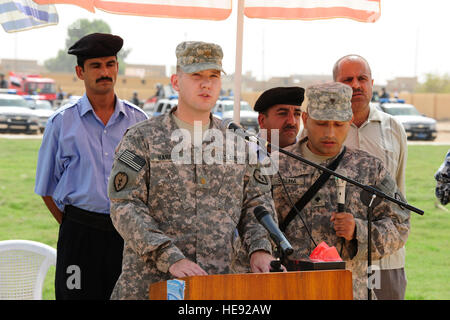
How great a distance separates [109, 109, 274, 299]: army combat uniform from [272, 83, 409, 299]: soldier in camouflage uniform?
42cm

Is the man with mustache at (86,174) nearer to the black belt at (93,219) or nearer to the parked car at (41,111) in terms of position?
the black belt at (93,219)

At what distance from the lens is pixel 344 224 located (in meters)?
2.98

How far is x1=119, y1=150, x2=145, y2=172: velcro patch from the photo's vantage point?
2.73 metres

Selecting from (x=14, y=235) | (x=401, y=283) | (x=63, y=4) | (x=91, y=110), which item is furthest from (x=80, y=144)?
(x=14, y=235)

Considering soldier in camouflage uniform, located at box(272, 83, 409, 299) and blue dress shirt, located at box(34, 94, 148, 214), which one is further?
blue dress shirt, located at box(34, 94, 148, 214)

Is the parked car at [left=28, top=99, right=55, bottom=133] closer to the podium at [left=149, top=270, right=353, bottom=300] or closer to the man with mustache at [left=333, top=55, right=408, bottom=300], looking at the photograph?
the man with mustache at [left=333, top=55, right=408, bottom=300]

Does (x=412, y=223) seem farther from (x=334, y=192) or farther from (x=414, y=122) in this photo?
(x=414, y=122)

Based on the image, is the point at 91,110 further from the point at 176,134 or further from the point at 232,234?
the point at 232,234

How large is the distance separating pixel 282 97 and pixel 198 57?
4.68 ft

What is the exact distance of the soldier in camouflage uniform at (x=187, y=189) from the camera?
2721mm

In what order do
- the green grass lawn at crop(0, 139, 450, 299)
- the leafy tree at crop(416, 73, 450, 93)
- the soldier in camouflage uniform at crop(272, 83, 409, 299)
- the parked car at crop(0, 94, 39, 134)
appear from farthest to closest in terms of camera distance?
1. the leafy tree at crop(416, 73, 450, 93)
2. the parked car at crop(0, 94, 39, 134)
3. the green grass lawn at crop(0, 139, 450, 299)
4. the soldier in camouflage uniform at crop(272, 83, 409, 299)

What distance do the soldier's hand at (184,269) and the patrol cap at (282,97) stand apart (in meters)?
1.88

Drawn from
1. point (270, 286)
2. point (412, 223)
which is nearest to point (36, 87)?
point (412, 223)

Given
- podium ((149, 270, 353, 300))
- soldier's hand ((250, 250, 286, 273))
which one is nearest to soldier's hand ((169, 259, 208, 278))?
podium ((149, 270, 353, 300))
